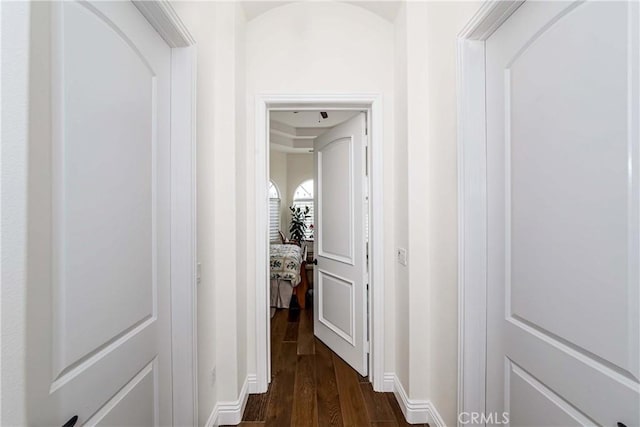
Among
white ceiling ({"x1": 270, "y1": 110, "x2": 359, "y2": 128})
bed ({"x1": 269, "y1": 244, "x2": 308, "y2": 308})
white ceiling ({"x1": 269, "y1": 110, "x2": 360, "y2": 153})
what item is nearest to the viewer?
bed ({"x1": 269, "y1": 244, "x2": 308, "y2": 308})

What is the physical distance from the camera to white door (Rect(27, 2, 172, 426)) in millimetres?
717

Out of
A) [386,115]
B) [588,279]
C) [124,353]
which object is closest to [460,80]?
[386,115]

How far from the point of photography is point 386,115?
220cm

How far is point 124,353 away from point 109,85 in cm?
91

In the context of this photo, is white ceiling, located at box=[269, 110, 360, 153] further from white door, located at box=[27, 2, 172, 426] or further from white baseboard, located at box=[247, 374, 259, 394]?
white door, located at box=[27, 2, 172, 426]

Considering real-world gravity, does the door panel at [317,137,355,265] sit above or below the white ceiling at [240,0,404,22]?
below

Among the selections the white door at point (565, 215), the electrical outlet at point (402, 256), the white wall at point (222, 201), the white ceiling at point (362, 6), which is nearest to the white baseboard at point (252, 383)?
the white wall at point (222, 201)

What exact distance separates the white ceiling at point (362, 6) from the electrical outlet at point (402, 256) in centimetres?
167

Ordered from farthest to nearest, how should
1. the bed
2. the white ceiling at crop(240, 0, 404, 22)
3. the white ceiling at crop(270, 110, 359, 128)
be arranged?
the white ceiling at crop(270, 110, 359, 128) → the bed → the white ceiling at crop(240, 0, 404, 22)

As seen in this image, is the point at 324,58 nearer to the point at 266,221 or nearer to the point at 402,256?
the point at 266,221

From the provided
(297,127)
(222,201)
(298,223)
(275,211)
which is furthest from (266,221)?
(275,211)

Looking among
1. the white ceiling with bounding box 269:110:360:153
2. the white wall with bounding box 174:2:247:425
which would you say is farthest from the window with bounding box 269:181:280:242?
the white wall with bounding box 174:2:247:425

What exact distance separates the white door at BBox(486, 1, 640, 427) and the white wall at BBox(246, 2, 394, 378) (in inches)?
36.3

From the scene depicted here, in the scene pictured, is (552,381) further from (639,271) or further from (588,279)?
(639,271)
